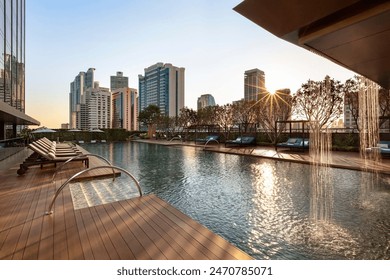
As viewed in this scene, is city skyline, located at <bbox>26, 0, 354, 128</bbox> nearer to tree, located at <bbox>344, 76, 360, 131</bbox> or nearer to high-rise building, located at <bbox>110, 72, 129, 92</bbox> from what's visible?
tree, located at <bbox>344, 76, 360, 131</bbox>

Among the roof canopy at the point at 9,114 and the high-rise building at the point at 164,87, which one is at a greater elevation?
the high-rise building at the point at 164,87

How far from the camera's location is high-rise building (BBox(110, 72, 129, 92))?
146m

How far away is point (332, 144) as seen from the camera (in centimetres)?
1525

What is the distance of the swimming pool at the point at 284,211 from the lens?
9.99 feet

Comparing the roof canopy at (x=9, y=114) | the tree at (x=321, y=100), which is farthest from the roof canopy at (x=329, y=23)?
the tree at (x=321, y=100)

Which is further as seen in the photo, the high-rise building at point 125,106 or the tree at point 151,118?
the high-rise building at point 125,106

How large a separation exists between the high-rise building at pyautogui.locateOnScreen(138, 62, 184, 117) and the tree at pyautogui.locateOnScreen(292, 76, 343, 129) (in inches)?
2569

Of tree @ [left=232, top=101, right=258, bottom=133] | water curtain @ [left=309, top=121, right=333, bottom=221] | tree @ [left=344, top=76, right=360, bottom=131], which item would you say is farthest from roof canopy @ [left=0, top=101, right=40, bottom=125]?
tree @ [left=344, top=76, right=360, bottom=131]

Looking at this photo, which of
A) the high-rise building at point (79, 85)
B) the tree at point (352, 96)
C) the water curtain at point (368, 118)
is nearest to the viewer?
the water curtain at point (368, 118)

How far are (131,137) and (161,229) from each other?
33.9 m

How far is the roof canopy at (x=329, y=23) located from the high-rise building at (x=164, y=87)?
78.2 m

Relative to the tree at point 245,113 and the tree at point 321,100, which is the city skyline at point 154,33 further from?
the tree at point 245,113

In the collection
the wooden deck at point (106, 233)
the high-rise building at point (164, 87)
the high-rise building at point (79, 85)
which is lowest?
the wooden deck at point (106, 233)
